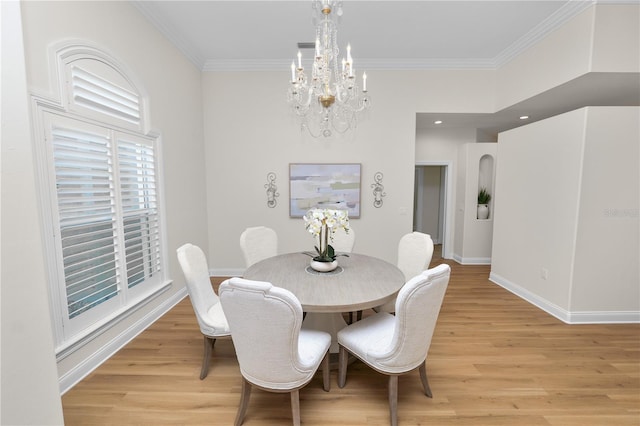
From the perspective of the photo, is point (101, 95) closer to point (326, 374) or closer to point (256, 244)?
point (256, 244)

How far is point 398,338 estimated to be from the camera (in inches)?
58.6

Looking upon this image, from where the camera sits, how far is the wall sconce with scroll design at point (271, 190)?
4098 mm

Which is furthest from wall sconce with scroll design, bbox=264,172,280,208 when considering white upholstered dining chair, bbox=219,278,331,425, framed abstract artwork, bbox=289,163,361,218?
white upholstered dining chair, bbox=219,278,331,425

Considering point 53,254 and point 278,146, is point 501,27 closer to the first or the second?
point 278,146

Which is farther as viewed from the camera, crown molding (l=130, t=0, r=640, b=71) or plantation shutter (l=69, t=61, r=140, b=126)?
crown molding (l=130, t=0, r=640, b=71)

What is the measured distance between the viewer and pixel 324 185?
13.4 ft

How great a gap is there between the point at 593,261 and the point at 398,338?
276cm

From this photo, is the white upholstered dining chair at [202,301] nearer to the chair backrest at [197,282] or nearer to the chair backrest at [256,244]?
the chair backrest at [197,282]

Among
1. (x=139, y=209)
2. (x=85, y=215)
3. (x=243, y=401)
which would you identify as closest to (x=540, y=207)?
(x=243, y=401)

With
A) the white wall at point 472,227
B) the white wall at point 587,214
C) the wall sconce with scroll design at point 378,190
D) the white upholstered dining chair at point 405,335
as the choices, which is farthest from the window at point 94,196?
the white wall at point 472,227

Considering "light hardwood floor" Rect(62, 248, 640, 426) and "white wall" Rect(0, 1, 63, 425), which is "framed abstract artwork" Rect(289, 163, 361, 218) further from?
"white wall" Rect(0, 1, 63, 425)

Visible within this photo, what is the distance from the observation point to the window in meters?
1.78

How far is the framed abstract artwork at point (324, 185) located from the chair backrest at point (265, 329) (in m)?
2.80

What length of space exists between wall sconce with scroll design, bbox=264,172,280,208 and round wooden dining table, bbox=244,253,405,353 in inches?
67.1
